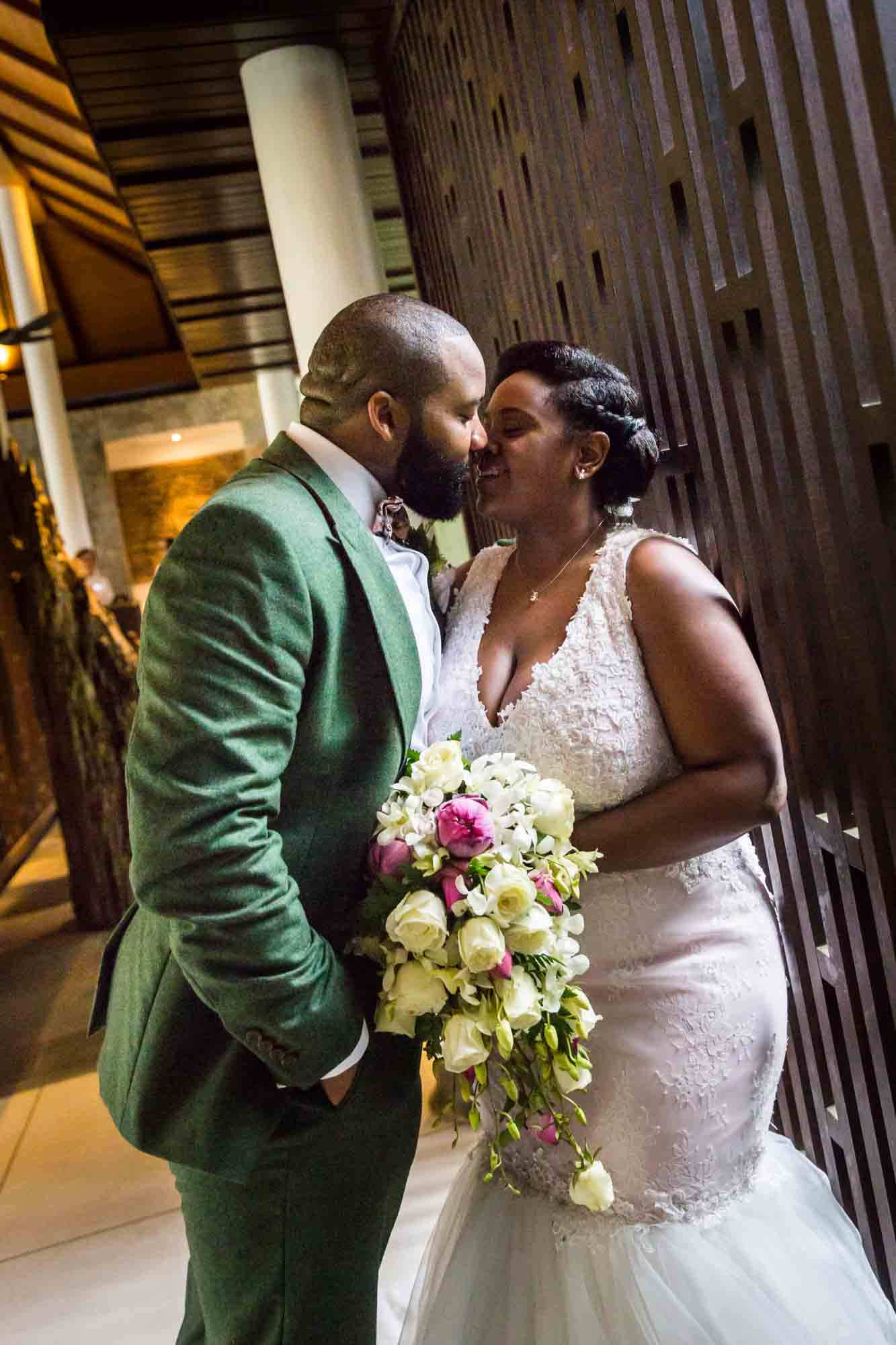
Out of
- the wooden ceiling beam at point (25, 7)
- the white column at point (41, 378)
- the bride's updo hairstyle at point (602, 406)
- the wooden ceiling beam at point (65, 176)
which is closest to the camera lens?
the bride's updo hairstyle at point (602, 406)

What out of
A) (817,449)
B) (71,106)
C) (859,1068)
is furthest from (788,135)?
(71,106)

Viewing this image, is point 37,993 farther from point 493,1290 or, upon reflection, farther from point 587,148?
point 587,148

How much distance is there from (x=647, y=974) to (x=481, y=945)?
58 centimetres

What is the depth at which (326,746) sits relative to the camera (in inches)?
68.5

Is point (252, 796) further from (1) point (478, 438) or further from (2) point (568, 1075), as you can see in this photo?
(1) point (478, 438)

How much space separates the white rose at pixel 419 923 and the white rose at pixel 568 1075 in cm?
26

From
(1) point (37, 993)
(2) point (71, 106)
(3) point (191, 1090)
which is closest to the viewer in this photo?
(3) point (191, 1090)

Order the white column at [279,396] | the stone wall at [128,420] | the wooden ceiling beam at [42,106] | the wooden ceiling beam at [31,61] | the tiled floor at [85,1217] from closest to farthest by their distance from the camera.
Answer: the tiled floor at [85,1217] < the wooden ceiling beam at [31,61] < the wooden ceiling beam at [42,106] < the white column at [279,396] < the stone wall at [128,420]

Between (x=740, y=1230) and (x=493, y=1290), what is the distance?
46 centimetres

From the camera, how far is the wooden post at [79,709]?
7.35 meters

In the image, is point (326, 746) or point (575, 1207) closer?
point (326, 746)

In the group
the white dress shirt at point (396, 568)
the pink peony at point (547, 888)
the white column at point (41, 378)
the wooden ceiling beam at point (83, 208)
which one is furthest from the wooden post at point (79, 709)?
the wooden ceiling beam at point (83, 208)

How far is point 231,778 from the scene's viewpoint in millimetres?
1553

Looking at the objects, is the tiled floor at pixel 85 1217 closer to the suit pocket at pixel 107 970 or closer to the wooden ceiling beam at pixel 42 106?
the suit pocket at pixel 107 970
